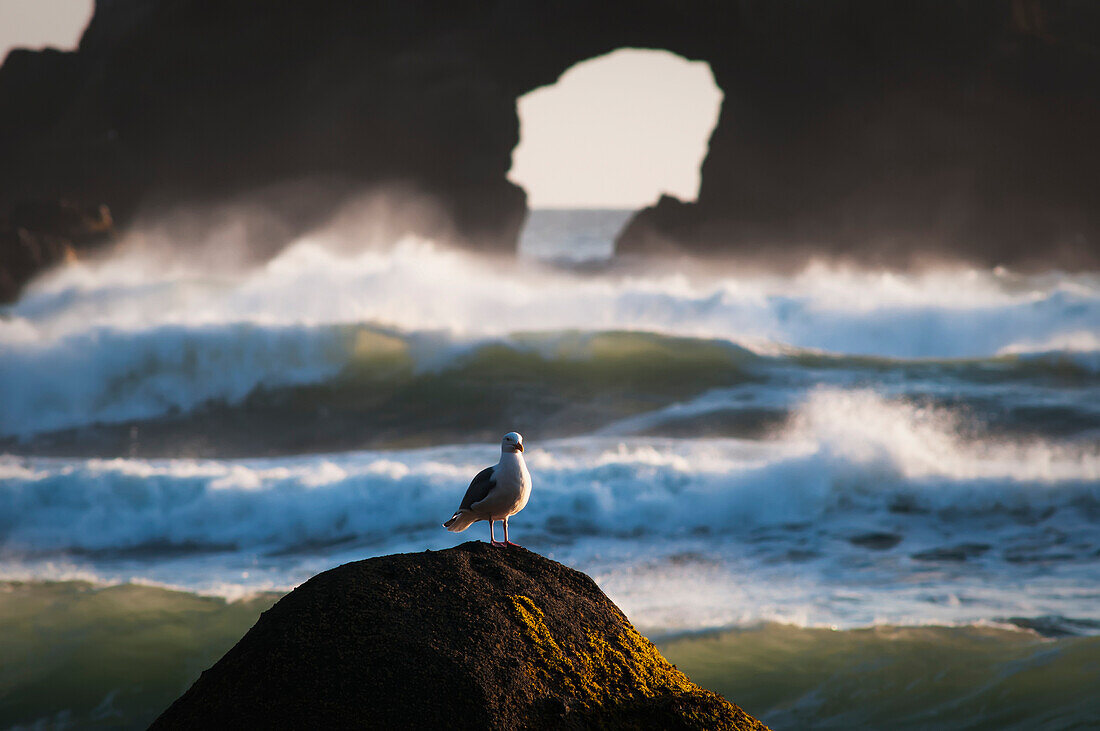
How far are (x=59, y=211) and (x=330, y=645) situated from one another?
31.8 m

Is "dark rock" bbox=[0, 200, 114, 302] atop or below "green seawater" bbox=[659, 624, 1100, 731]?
atop

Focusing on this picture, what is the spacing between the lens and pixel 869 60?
37.7 meters

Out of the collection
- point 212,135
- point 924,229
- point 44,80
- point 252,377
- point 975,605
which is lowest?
point 975,605

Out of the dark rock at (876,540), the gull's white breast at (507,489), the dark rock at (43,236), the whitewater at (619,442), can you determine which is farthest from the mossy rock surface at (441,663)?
the dark rock at (43,236)

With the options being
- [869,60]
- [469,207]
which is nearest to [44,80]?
[469,207]

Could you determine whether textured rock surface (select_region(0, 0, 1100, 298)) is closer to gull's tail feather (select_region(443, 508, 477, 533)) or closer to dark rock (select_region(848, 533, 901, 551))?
dark rock (select_region(848, 533, 901, 551))

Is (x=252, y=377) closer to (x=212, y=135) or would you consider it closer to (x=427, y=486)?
(x=427, y=486)

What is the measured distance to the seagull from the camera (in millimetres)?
3273

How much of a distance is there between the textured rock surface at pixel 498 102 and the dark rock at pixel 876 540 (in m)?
30.8

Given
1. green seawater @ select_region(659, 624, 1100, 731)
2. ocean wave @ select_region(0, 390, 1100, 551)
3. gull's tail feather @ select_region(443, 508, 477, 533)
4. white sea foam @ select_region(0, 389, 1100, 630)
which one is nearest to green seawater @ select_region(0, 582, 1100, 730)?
green seawater @ select_region(659, 624, 1100, 731)

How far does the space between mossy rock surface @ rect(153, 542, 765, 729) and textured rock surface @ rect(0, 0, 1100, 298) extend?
35609 millimetres

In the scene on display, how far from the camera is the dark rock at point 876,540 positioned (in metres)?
8.17

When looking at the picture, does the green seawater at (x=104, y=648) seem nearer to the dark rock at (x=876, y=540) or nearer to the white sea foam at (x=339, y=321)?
the dark rock at (x=876, y=540)

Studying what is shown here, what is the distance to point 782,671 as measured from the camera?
18.4ft
